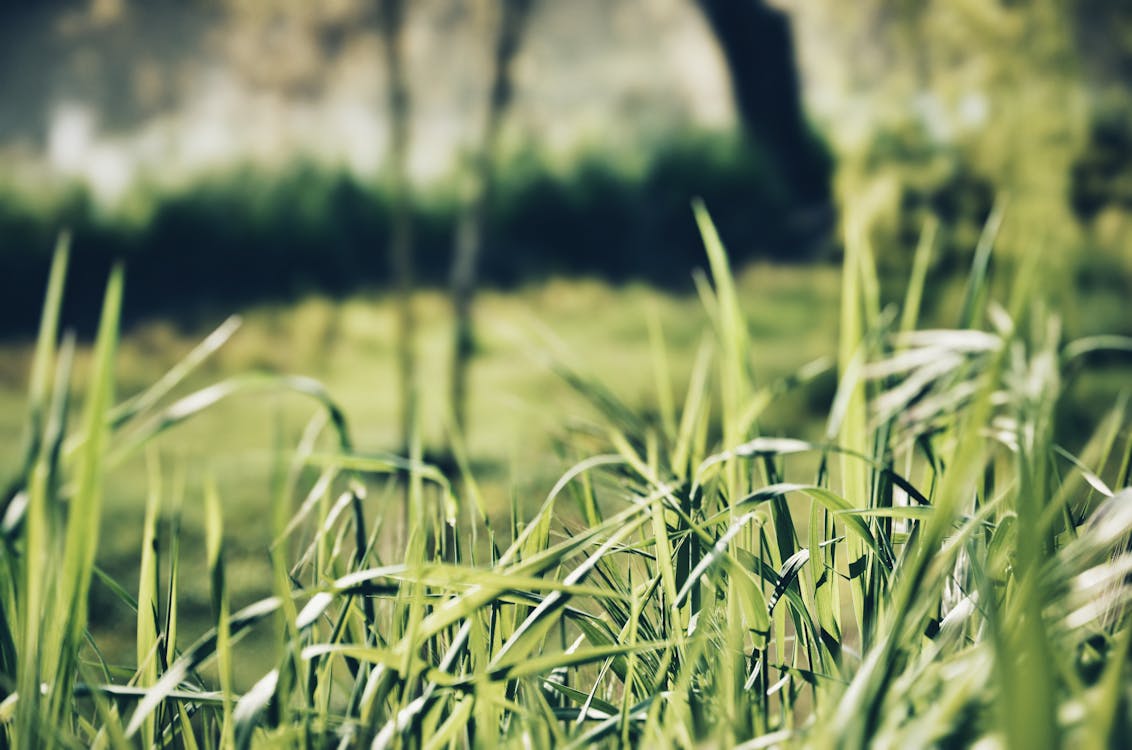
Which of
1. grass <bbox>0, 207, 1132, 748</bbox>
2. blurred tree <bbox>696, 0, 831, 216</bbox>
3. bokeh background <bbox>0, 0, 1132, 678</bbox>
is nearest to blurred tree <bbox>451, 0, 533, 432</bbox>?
bokeh background <bbox>0, 0, 1132, 678</bbox>

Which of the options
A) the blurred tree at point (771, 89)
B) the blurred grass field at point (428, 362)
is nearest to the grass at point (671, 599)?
the blurred grass field at point (428, 362)

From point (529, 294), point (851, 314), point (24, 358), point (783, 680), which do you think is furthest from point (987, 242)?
point (24, 358)

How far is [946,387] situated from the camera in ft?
1.14

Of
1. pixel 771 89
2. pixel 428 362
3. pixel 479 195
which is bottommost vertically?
pixel 428 362

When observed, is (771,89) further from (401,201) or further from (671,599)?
(671,599)

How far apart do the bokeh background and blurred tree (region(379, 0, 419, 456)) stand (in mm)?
12

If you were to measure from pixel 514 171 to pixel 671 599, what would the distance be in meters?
1.72

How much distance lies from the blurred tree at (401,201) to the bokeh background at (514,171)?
1 cm

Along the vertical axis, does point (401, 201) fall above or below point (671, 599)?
above

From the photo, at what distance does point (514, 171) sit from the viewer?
1.86 m

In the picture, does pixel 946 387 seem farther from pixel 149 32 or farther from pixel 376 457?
pixel 149 32

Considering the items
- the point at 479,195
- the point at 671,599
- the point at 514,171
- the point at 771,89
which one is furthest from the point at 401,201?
the point at 671,599

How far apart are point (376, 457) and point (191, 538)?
125 cm

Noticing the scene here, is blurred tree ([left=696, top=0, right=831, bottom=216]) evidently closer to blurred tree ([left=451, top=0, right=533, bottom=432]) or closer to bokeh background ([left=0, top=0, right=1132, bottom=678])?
bokeh background ([left=0, top=0, right=1132, bottom=678])
